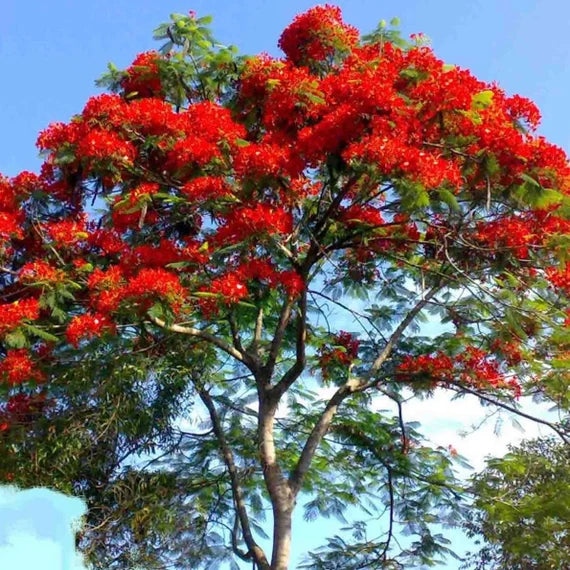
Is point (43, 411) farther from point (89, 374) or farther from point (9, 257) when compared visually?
point (9, 257)

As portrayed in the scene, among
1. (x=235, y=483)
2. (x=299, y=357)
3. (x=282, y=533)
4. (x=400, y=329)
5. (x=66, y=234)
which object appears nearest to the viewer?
(x=282, y=533)

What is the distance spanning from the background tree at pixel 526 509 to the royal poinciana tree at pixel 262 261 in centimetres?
87

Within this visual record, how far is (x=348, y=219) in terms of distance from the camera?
332 inches

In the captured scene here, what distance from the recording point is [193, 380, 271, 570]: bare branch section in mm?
8492

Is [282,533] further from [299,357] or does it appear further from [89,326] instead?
[89,326]

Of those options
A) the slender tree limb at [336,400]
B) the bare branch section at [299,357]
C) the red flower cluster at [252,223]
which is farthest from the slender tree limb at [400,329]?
the red flower cluster at [252,223]

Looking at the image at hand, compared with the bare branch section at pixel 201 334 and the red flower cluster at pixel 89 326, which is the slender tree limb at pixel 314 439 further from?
the red flower cluster at pixel 89 326

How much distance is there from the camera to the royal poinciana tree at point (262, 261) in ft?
24.9

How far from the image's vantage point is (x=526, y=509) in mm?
9102

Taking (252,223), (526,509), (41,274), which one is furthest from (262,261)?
(526,509)

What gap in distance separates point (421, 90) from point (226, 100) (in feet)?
8.14

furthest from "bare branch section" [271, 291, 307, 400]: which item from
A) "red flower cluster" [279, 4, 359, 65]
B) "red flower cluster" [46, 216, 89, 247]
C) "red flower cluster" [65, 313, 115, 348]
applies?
"red flower cluster" [279, 4, 359, 65]

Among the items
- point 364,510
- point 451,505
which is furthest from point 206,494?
point 451,505

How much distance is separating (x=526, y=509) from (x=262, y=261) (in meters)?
3.99
